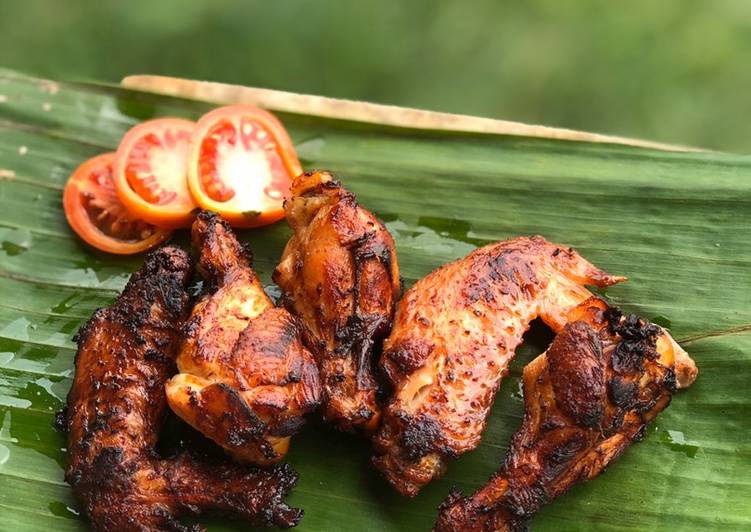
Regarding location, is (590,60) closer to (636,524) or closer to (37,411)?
(636,524)

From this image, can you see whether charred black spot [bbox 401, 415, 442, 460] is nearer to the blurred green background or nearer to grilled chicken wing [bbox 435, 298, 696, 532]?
grilled chicken wing [bbox 435, 298, 696, 532]

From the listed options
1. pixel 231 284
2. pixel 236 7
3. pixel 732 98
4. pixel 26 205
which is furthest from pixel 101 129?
pixel 732 98

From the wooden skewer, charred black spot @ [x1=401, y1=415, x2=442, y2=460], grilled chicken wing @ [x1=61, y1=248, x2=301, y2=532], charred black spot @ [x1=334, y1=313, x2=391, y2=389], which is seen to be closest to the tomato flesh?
the wooden skewer

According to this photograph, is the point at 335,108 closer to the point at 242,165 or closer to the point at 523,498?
the point at 242,165

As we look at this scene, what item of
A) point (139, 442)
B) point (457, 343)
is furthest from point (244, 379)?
point (457, 343)

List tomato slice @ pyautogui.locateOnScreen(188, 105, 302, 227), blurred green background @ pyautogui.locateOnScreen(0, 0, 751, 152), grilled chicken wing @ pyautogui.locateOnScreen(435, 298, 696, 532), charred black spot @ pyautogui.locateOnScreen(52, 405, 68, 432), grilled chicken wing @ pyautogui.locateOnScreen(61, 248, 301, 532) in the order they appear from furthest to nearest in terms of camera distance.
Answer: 1. blurred green background @ pyautogui.locateOnScreen(0, 0, 751, 152)
2. tomato slice @ pyautogui.locateOnScreen(188, 105, 302, 227)
3. charred black spot @ pyautogui.locateOnScreen(52, 405, 68, 432)
4. grilled chicken wing @ pyautogui.locateOnScreen(61, 248, 301, 532)
5. grilled chicken wing @ pyautogui.locateOnScreen(435, 298, 696, 532)
